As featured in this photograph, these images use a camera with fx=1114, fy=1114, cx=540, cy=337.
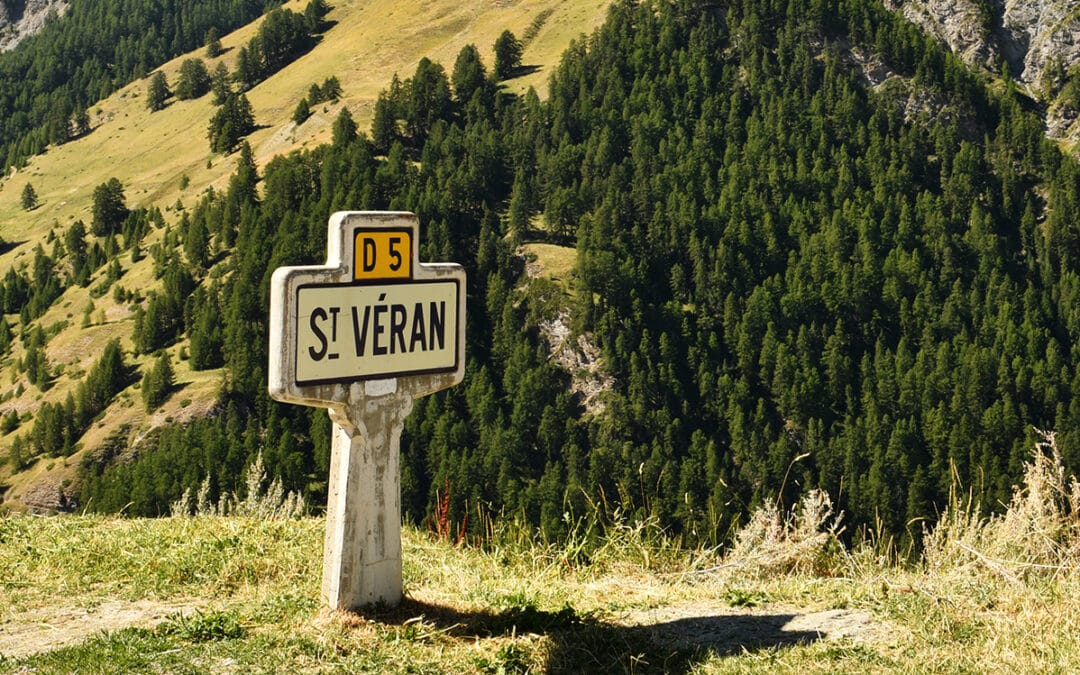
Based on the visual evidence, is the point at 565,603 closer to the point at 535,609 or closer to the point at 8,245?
the point at 535,609

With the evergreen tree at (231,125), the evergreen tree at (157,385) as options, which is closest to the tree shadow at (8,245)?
the evergreen tree at (231,125)

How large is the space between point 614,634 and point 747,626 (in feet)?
2.84

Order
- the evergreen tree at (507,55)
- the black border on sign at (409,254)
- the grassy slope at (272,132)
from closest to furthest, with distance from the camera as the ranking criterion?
the black border on sign at (409,254) → the grassy slope at (272,132) → the evergreen tree at (507,55)

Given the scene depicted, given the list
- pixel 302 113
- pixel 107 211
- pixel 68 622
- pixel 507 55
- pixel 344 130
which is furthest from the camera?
pixel 507 55

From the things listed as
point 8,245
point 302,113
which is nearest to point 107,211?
point 8,245

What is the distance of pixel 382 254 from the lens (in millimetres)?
7035

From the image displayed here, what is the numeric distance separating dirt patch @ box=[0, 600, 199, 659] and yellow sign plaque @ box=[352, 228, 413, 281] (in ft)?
8.30

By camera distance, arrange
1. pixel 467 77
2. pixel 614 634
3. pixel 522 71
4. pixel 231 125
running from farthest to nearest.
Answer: pixel 231 125, pixel 522 71, pixel 467 77, pixel 614 634

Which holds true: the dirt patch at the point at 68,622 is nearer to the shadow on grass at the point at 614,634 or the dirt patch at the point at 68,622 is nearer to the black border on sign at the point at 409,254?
the shadow on grass at the point at 614,634

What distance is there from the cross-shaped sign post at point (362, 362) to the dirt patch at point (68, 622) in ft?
4.09

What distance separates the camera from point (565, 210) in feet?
472

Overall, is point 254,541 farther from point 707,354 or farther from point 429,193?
point 429,193

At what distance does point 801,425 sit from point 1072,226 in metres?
62.6

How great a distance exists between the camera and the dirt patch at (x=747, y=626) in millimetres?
6566
